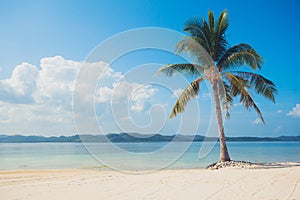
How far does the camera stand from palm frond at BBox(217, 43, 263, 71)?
13.1 m

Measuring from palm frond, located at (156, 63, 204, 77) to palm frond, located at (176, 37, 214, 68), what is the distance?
1.32 ft

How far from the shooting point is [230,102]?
612 inches

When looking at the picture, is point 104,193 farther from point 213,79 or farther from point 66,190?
point 213,79

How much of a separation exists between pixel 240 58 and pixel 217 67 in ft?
4.27

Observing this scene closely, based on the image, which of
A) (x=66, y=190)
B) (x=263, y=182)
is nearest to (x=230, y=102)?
(x=263, y=182)

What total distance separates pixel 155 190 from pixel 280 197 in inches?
110

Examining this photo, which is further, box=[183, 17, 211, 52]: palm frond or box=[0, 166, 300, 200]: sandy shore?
box=[183, 17, 211, 52]: palm frond

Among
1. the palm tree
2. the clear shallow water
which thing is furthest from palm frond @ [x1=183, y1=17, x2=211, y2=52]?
the clear shallow water

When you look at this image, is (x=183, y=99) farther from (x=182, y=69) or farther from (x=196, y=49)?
(x=196, y=49)

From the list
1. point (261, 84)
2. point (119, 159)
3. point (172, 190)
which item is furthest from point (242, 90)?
point (119, 159)

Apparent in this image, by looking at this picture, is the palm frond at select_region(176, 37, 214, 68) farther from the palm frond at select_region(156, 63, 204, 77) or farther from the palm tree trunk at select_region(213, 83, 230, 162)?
the palm tree trunk at select_region(213, 83, 230, 162)

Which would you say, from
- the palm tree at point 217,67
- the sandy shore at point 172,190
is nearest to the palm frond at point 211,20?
the palm tree at point 217,67

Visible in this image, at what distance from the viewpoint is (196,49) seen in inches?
557

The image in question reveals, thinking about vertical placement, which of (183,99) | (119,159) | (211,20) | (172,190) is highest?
(211,20)
